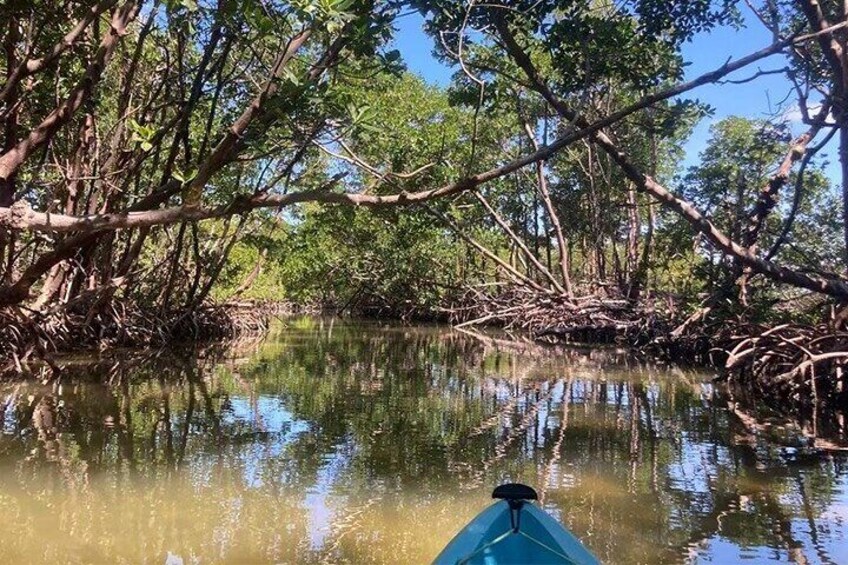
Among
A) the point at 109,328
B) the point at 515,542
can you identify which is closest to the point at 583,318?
the point at 109,328

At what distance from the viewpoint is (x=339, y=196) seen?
487 cm

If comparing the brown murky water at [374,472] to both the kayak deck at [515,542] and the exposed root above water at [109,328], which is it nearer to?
the exposed root above water at [109,328]

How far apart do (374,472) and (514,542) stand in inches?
84.0

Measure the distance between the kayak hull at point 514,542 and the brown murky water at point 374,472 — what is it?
2.64 ft

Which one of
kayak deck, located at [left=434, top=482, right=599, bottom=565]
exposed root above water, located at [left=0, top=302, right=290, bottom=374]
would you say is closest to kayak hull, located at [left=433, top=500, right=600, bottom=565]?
kayak deck, located at [left=434, top=482, right=599, bottom=565]

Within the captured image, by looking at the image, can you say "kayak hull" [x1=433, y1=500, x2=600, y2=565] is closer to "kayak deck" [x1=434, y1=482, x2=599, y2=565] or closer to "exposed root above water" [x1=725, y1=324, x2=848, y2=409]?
"kayak deck" [x1=434, y1=482, x2=599, y2=565]

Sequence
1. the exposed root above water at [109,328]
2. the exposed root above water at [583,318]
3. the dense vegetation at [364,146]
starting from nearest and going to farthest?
1. the dense vegetation at [364,146]
2. the exposed root above water at [109,328]
3. the exposed root above water at [583,318]

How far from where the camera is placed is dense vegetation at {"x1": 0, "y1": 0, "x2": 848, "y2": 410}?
17.2ft

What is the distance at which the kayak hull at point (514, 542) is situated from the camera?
7.06 ft

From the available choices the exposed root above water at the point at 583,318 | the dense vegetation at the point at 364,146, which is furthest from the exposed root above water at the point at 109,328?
the exposed root above water at the point at 583,318

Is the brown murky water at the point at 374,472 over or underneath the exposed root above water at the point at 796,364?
underneath

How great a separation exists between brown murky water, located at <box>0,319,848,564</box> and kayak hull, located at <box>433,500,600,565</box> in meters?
0.80

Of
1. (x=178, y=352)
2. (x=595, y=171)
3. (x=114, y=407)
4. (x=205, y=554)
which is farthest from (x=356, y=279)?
(x=205, y=554)

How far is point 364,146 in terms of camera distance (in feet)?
26.3
